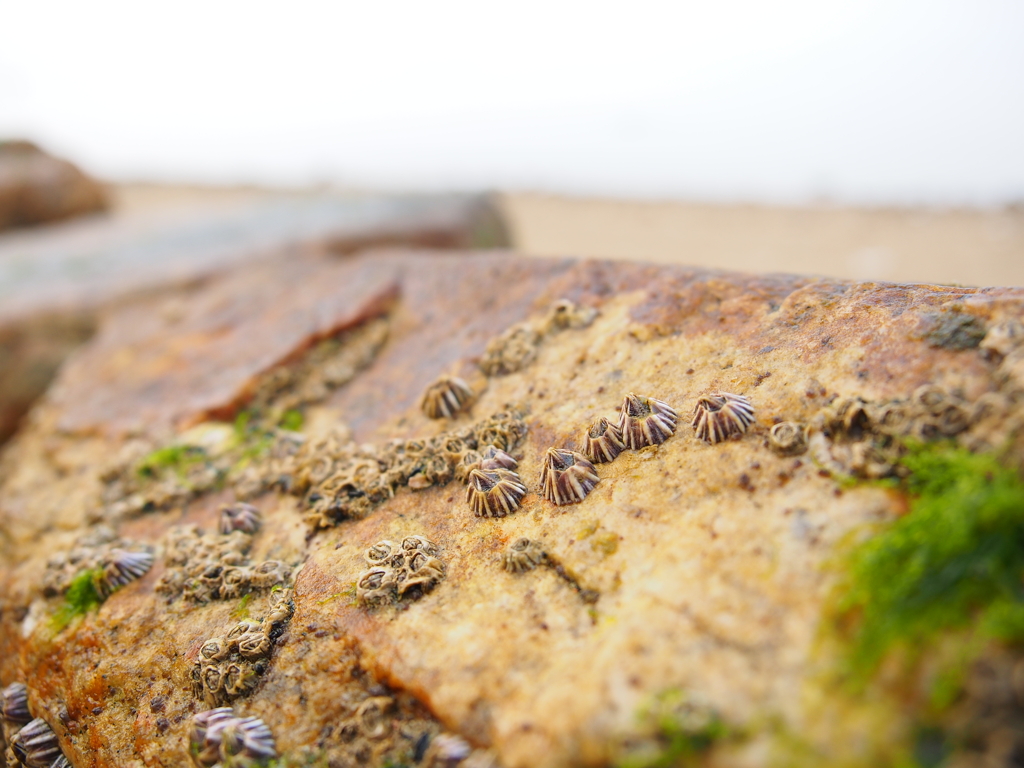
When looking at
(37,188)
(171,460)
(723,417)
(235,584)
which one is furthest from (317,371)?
(37,188)

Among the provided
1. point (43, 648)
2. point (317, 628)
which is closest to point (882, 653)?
point (317, 628)

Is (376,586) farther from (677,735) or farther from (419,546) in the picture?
(677,735)

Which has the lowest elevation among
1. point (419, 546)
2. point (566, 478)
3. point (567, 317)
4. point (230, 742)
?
point (230, 742)

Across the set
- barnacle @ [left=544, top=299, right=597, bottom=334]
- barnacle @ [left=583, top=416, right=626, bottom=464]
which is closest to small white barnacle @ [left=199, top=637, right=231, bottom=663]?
barnacle @ [left=583, top=416, right=626, bottom=464]

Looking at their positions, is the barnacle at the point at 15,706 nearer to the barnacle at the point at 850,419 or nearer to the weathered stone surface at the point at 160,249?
the weathered stone surface at the point at 160,249

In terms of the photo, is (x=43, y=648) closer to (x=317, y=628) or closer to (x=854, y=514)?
(x=317, y=628)

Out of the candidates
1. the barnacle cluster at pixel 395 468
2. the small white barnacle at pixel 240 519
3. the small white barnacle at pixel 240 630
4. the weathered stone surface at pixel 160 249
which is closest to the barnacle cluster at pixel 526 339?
the barnacle cluster at pixel 395 468

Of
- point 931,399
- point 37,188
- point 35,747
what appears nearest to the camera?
point 931,399
